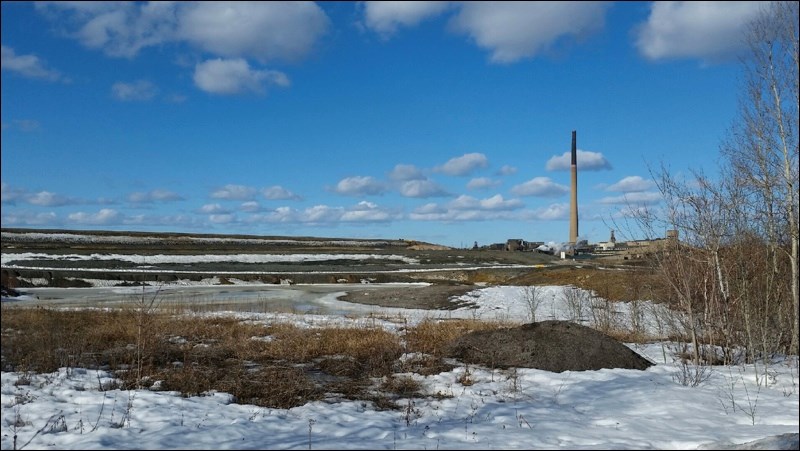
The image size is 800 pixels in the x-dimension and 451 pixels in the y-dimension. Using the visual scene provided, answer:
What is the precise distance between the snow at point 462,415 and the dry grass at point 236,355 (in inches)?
20.9

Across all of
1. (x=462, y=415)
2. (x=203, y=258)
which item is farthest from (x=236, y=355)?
(x=203, y=258)

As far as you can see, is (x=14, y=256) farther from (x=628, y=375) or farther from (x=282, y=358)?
(x=628, y=375)

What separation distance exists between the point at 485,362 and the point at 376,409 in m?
3.76

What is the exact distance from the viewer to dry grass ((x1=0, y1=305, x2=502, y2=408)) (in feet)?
28.6

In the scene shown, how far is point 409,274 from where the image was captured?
43.4 metres

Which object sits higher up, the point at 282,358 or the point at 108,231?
the point at 108,231

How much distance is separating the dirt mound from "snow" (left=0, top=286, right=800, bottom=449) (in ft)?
1.41

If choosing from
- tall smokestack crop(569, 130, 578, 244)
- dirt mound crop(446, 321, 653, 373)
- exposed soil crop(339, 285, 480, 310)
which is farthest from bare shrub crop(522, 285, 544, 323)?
tall smokestack crop(569, 130, 578, 244)

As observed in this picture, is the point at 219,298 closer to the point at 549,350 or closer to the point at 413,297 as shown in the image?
the point at 413,297

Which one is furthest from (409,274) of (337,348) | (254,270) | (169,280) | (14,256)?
(337,348)

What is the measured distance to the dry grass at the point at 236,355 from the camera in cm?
872

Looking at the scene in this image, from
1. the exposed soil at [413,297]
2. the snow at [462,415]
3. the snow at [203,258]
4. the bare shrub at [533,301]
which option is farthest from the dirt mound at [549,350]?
the snow at [203,258]

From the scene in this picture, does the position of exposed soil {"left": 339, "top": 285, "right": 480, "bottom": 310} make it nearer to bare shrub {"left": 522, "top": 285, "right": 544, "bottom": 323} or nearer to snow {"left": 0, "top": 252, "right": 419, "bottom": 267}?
bare shrub {"left": 522, "top": 285, "right": 544, "bottom": 323}

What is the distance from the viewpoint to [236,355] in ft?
37.5
